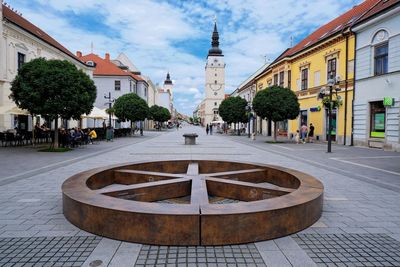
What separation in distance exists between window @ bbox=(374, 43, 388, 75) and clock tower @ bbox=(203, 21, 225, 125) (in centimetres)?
8257

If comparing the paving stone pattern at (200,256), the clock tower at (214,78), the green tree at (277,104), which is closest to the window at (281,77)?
the green tree at (277,104)

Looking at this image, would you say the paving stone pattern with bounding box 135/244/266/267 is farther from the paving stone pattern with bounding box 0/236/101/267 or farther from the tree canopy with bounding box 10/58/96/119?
the tree canopy with bounding box 10/58/96/119

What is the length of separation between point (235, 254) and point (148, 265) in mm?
1109

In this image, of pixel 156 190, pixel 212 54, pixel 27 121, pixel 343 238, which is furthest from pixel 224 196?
pixel 212 54

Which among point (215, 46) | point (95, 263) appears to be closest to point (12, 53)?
point (95, 263)

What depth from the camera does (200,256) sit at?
3629 mm

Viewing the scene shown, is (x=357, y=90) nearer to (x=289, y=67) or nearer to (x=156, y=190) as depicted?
(x=289, y=67)

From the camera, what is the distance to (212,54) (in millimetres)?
107750

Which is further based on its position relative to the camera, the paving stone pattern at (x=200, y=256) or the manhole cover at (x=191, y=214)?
the manhole cover at (x=191, y=214)

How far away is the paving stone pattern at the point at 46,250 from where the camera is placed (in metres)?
3.44

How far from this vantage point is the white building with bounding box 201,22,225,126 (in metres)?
108

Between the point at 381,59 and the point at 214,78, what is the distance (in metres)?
93.7

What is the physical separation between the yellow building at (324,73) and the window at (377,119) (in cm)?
221

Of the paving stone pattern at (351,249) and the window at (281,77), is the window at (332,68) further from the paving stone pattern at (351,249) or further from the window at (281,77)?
the paving stone pattern at (351,249)
